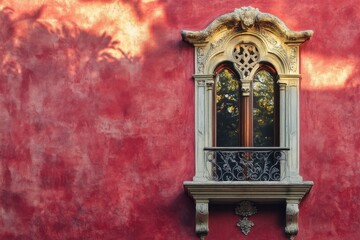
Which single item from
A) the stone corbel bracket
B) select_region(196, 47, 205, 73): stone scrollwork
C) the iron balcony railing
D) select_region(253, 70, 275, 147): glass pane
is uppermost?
the stone corbel bracket

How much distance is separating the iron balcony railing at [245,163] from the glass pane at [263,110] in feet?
1.17

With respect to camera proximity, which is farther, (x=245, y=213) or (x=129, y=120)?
(x=129, y=120)

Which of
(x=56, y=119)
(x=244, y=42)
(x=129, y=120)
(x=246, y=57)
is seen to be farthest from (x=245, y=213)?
(x=56, y=119)

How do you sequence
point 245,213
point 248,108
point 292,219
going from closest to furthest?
point 292,219
point 245,213
point 248,108

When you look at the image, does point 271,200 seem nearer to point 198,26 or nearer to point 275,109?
point 275,109

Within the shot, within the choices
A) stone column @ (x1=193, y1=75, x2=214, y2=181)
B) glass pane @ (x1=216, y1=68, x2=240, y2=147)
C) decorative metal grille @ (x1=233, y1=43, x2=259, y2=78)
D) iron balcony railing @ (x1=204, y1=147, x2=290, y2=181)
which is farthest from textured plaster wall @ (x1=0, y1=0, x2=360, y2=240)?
decorative metal grille @ (x1=233, y1=43, x2=259, y2=78)

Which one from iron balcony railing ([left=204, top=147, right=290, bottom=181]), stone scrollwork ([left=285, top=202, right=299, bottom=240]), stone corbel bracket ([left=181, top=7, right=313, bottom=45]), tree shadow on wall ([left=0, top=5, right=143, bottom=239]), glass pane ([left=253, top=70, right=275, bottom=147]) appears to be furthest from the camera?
glass pane ([left=253, top=70, right=275, bottom=147])

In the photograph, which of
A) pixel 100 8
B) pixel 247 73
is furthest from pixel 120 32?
pixel 247 73

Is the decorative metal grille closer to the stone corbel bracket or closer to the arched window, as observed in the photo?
the arched window

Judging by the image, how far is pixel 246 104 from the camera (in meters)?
15.3

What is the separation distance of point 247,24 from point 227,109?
1.30 m

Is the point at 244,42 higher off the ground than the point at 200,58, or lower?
higher

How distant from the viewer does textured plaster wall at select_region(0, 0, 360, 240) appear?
15070mm

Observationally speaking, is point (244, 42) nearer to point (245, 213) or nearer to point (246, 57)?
point (246, 57)
